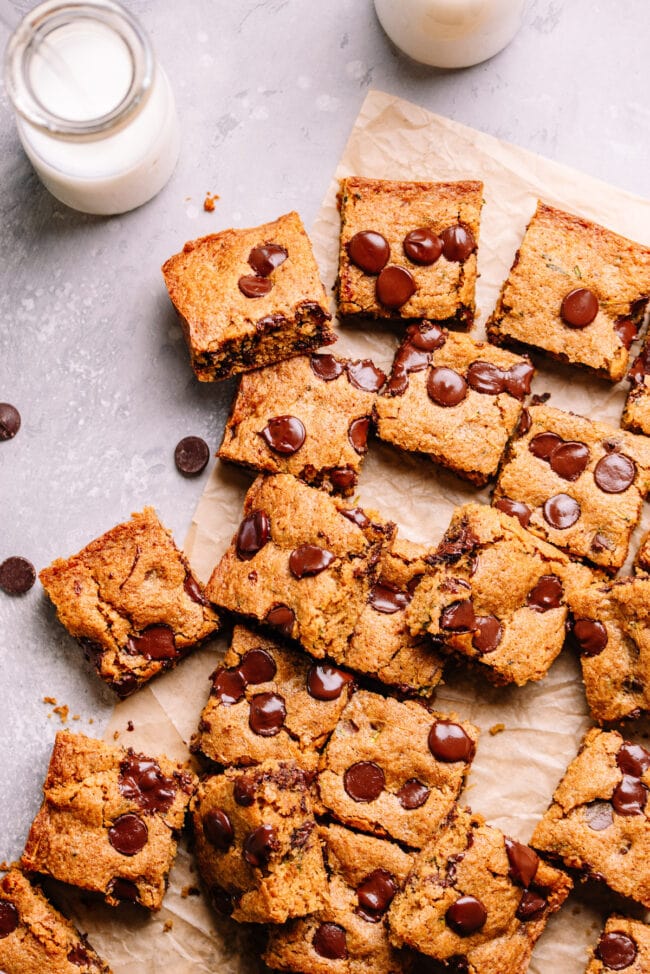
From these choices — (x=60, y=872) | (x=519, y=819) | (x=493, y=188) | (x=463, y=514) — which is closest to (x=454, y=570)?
(x=463, y=514)

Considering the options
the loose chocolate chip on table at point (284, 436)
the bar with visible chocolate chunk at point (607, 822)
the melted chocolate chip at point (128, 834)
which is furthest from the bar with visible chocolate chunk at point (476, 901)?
the loose chocolate chip on table at point (284, 436)

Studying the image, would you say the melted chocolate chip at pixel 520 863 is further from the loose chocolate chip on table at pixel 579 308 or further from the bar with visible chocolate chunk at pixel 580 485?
the loose chocolate chip on table at pixel 579 308

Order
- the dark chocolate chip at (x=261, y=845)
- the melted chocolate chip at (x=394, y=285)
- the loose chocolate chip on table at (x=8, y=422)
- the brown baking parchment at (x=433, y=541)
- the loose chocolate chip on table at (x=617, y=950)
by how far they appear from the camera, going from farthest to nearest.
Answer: the loose chocolate chip on table at (x=8, y=422)
the melted chocolate chip at (x=394, y=285)
the brown baking parchment at (x=433, y=541)
the loose chocolate chip on table at (x=617, y=950)
the dark chocolate chip at (x=261, y=845)

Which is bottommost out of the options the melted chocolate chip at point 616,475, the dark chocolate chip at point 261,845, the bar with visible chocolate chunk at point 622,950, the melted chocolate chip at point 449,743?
the bar with visible chocolate chunk at point 622,950

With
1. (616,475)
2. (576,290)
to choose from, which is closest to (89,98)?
(576,290)

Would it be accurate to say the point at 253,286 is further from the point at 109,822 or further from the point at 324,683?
the point at 109,822

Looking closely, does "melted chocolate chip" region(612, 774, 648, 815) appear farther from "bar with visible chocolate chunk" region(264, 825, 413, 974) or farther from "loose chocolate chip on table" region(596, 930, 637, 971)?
"bar with visible chocolate chunk" region(264, 825, 413, 974)

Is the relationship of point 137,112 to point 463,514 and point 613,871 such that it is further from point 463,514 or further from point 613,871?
point 613,871
